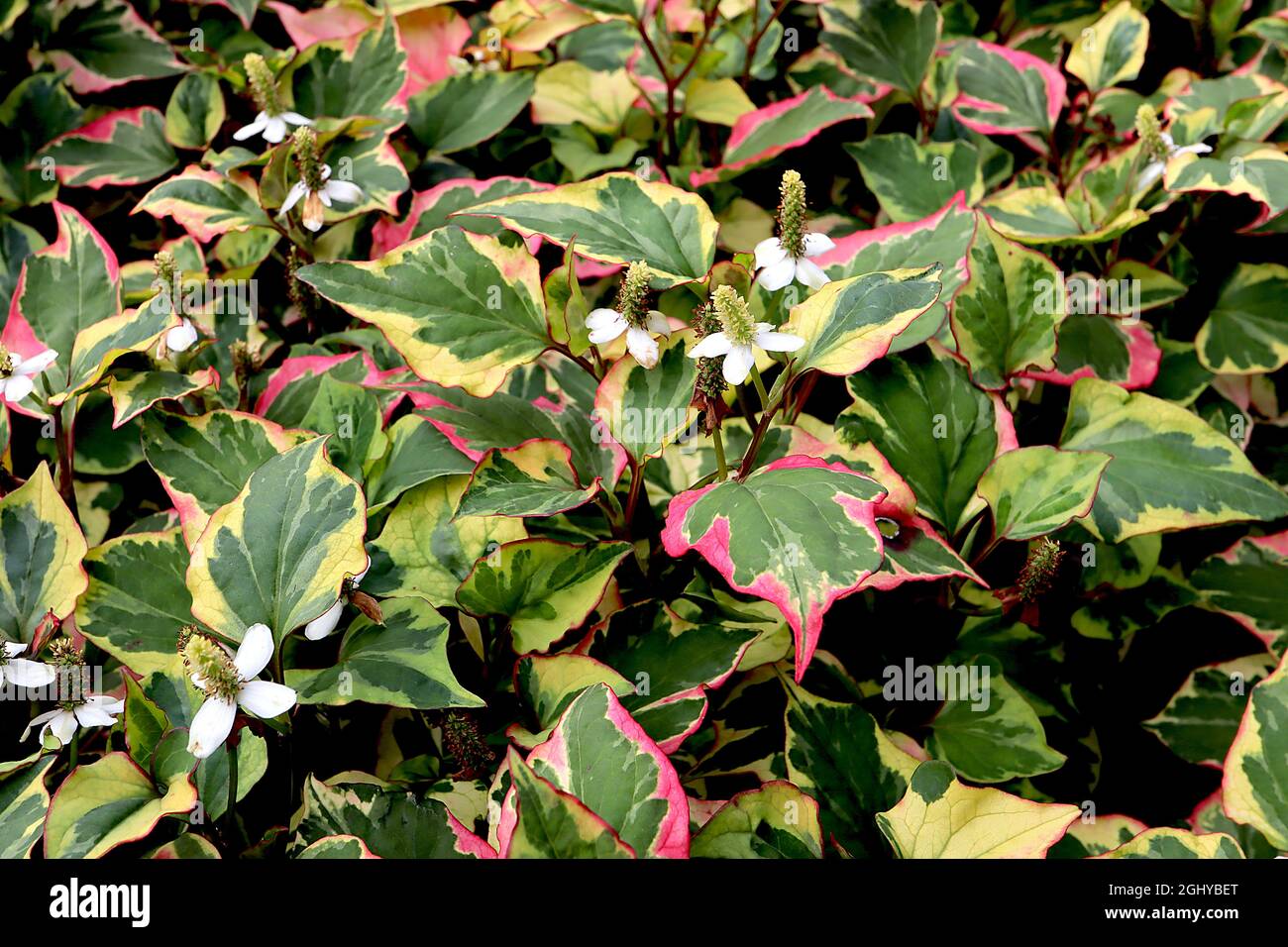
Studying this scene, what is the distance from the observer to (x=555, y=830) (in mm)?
705

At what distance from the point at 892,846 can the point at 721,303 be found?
437mm

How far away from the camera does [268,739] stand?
40.0 inches

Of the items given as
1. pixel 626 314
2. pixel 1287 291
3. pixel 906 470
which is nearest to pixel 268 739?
pixel 626 314

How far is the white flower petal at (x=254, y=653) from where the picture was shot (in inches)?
30.8

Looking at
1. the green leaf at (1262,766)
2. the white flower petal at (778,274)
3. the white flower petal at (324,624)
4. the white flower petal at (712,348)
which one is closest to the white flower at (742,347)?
the white flower petal at (712,348)

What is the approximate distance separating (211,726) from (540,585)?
0.31 meters

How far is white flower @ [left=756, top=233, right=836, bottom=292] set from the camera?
988 millimetres

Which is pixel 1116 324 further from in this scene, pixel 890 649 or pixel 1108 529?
pixel 890 649

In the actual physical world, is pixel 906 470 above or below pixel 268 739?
above

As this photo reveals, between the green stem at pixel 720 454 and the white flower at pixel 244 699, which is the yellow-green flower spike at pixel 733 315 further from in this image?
the white flower at pixel 244 699

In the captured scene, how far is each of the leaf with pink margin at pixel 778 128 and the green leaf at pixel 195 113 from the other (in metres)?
0.64

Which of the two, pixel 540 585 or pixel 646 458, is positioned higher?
pixel 646 458

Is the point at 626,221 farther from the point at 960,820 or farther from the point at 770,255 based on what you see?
the point at 960,820

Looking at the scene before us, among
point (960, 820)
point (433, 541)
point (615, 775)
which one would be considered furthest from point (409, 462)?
point (960, 820)
